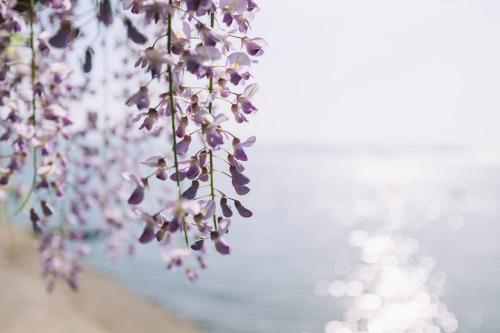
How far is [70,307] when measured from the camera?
9430 millimetres

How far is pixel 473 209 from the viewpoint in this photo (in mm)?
38250

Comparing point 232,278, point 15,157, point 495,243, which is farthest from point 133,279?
point 495,243

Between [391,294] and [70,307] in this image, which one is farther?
[391,294]

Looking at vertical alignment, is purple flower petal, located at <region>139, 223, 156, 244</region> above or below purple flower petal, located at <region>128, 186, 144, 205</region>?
below

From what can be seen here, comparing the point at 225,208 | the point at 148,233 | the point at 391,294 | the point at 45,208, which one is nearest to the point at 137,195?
the point at 148,233

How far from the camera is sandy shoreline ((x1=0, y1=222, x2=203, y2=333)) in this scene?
7.07m

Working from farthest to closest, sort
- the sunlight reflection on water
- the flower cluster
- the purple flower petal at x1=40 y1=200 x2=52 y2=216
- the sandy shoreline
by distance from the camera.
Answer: the sunlight reflection on water
the sandy shoreline
the purple flower petal at x1=40 y1=200 x2=52 y2=216
the flower cluster

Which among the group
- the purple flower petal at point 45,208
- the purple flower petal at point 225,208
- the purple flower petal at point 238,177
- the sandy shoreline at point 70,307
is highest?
the sandy shoreline at point 70,307

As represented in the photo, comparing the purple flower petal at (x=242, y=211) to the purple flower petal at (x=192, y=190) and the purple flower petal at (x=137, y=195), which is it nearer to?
the purple flower petal at (x=192, y=190)

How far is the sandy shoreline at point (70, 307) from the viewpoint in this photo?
7.07 m

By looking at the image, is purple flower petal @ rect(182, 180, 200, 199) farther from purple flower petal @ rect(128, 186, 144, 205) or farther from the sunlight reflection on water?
the sunlight reflection on water

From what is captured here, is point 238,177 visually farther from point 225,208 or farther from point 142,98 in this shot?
point 142,98

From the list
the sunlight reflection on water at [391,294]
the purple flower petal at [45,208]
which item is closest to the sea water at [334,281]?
the sunlight reflection on water at [391,294]

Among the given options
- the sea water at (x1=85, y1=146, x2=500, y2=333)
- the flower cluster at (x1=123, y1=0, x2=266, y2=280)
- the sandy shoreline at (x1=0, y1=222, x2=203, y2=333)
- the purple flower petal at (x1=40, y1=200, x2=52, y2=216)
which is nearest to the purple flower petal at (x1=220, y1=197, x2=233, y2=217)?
the flower cluster at (x1=123, y1=0, x2=266, y2=280)
